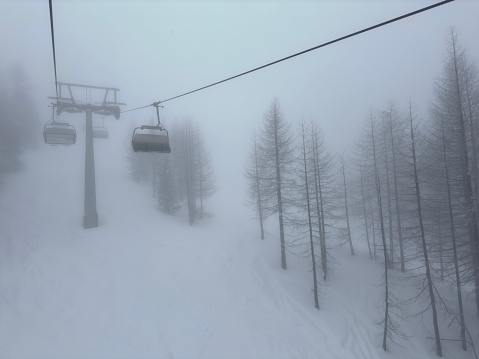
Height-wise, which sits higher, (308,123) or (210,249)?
(308,123)

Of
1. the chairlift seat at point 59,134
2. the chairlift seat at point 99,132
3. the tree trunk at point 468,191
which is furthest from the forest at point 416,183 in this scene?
the chairlift seat at point 99,132

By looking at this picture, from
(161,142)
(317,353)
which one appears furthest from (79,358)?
(317,353)

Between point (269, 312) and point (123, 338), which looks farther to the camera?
point (269, 312)

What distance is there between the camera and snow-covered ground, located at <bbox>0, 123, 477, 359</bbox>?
10.2 meters

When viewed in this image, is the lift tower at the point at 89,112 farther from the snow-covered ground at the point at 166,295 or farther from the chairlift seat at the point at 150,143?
the chairlift seat at the point at 150,143

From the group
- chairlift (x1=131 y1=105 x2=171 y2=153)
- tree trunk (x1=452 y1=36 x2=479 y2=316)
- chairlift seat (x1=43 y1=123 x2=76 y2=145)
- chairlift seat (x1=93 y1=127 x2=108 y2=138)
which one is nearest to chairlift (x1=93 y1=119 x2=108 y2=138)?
chairlift seat (x1=93 y1=127 x2=108 y2=138)

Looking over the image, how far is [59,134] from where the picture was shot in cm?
1448

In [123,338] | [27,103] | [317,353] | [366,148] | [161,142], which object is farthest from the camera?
[27,103]

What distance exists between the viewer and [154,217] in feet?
80.3

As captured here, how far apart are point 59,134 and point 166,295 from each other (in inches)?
434

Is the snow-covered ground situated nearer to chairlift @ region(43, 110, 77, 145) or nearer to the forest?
the forest

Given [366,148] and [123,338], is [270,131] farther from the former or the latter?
[123,338]

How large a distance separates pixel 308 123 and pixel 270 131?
297 centimetres

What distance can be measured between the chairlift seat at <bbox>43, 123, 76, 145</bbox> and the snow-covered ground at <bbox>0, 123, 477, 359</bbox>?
6.79 meters
